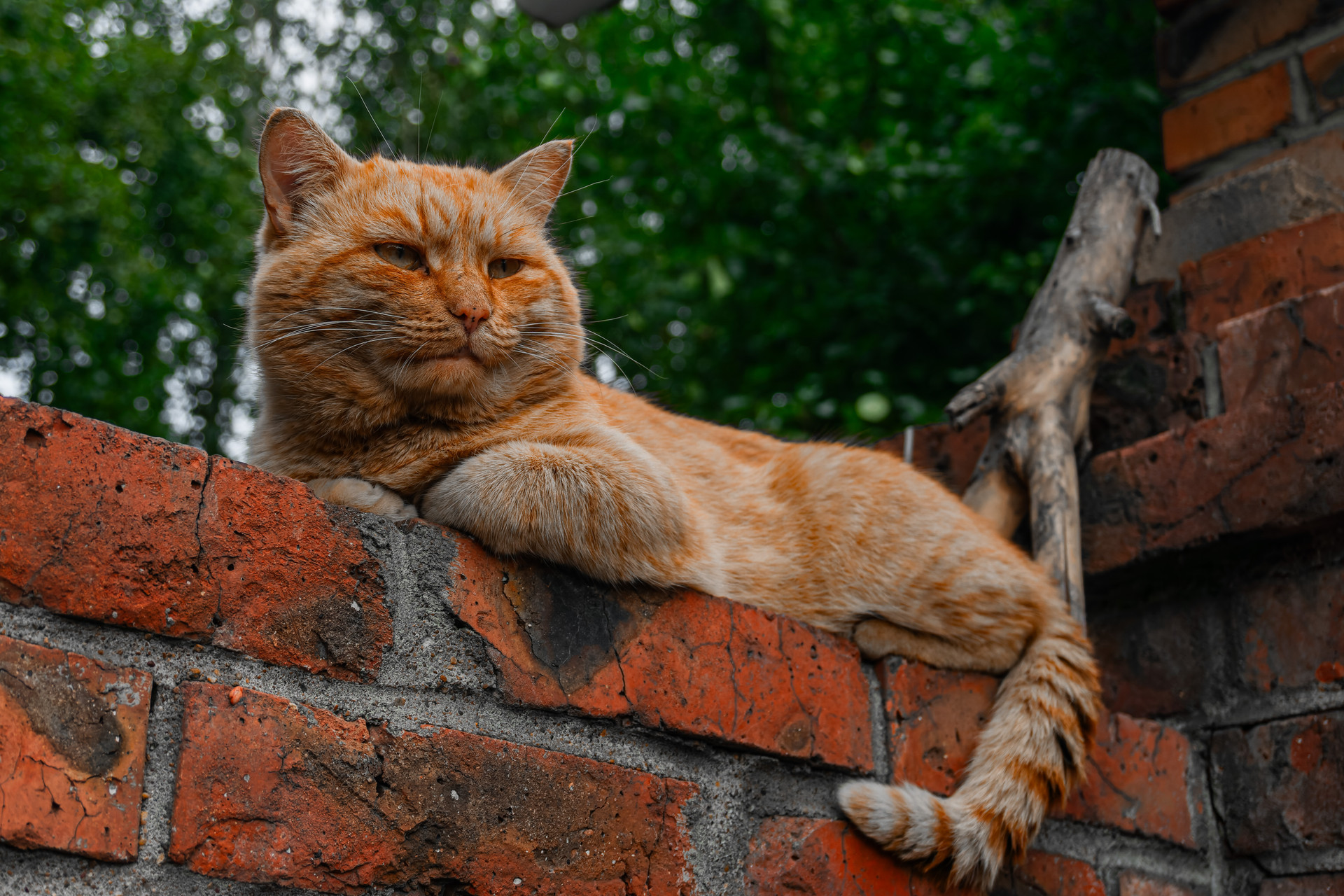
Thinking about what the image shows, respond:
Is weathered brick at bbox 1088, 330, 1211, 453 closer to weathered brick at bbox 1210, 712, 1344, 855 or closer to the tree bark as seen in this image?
the tree bark

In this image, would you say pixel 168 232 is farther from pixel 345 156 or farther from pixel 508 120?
pixel 345 156

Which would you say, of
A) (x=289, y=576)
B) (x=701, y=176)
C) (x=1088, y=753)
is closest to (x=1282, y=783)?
(x=1088, y=753)

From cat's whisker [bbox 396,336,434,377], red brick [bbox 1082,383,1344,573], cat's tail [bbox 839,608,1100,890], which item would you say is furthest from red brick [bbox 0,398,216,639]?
red brick [bbox 1082,383,1344,573]

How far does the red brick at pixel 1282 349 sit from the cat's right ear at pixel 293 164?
1829 millimetres

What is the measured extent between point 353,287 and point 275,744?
0.86 m

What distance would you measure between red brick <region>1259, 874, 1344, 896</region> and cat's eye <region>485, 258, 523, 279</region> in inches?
71.1

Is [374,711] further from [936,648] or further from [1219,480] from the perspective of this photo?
[1219,480]

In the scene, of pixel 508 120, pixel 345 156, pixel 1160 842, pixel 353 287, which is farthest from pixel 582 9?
pixel 508 120

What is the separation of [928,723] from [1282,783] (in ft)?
2.39

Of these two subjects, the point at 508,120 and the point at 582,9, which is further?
the point at 508,120

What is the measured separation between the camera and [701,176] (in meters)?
5.58

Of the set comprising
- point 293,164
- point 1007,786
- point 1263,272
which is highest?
point 1263,272

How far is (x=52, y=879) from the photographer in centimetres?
101

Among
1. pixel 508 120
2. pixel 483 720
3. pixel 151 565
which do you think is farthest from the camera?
pixel 508 120
